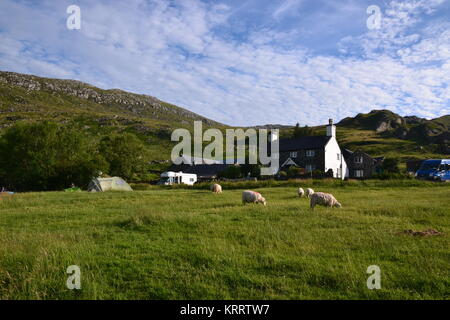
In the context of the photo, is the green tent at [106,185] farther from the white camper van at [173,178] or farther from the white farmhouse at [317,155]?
the white farmhouse at [317,155]

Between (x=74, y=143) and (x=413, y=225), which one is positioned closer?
(x=413, y=225)

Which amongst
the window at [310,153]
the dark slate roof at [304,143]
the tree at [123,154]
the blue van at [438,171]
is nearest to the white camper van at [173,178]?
the tree at [123,154]

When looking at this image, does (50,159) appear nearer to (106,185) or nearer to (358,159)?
(106,185)

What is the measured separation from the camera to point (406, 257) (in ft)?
26.9

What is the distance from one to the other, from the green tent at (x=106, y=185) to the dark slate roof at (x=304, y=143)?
131ft

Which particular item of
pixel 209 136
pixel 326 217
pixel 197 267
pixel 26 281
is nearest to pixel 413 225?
pixel 326 217

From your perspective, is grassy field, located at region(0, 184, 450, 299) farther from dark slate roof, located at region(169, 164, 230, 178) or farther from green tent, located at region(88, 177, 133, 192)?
dark slate roof, located at region(169, 164, 230, 178)

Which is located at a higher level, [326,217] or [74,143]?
[74,143]

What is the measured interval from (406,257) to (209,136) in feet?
544

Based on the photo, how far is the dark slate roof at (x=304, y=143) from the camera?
66250mm

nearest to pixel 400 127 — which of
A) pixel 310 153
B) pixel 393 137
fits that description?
pixel 393 137
